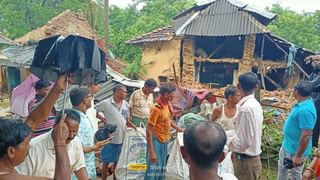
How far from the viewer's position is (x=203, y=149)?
1.94 m

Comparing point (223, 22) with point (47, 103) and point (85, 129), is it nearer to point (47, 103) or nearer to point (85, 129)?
point (85, 129)

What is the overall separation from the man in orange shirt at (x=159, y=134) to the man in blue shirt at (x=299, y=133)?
62.0 inches

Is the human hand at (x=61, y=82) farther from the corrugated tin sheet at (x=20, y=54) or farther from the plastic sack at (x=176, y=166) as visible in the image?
the corrugated tin sheet at (x=20, y=54)

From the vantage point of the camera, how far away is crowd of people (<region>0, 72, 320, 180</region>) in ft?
6.79

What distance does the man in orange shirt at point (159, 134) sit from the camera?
5016mm

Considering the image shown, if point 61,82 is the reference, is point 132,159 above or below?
below

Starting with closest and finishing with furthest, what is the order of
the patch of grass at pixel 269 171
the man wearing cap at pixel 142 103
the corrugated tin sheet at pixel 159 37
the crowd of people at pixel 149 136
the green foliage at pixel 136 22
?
the crowd of people at pixel 149 136 < the man wearing cap at pixel 142 103 < the patch of grass at pixel 269 171 < the corrugated tin sheet at pixel 159 37 < the green foliage at pixel 136 22

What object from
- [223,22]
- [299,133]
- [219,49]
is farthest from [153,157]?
[219,49]

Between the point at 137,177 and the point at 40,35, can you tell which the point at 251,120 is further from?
the point at 40,35

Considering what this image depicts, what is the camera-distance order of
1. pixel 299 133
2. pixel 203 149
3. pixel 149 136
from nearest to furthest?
1. pixel 203 149
2. pixel 299 133
3. pixel 149 136

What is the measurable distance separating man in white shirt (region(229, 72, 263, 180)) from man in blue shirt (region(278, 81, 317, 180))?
0.36 meters

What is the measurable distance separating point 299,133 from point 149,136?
6.28 feet

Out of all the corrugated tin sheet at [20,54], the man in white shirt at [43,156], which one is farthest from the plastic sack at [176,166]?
the corrugated tin sheet at [20,54]

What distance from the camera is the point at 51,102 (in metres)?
2.88
